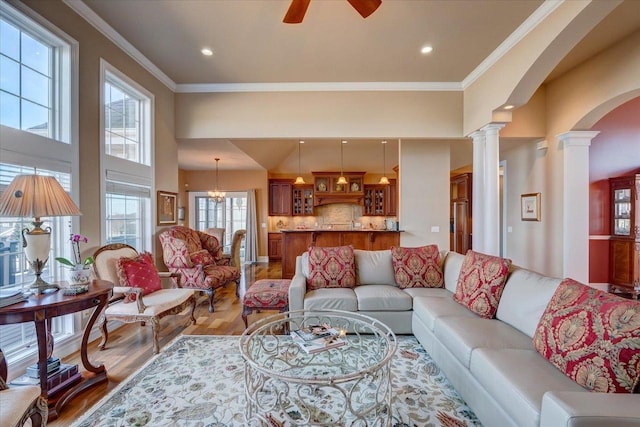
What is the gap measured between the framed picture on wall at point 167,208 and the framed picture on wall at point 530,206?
5947 millimetres

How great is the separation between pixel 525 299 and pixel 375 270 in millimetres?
1612

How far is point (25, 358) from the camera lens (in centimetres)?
234

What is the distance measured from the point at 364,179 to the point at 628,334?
25.9ft

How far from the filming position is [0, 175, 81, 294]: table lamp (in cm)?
190

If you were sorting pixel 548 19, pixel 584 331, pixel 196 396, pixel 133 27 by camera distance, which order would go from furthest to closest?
pixel 133 27 < pixel 548 19 < pixel 196 396 < pixel 584 331

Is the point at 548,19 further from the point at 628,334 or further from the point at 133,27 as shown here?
the point at 133,27

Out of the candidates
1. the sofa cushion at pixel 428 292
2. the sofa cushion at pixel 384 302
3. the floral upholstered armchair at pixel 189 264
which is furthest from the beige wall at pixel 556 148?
the floral upholstered armchair at pixel 189 264

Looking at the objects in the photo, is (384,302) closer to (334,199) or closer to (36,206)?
(36,206)

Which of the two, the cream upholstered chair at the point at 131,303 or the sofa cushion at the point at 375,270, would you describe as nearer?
the cream upholstered chair at the point at 131,303

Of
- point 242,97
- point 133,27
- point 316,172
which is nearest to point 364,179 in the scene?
point 316,172

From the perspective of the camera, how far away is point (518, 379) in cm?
149

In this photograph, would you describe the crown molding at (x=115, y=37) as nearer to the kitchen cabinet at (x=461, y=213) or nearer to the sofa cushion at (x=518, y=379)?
the sofa cushion at (x=518, y=379)

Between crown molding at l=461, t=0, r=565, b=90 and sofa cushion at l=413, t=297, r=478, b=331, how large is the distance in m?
2.99

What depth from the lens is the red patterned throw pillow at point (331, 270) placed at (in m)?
3.34
